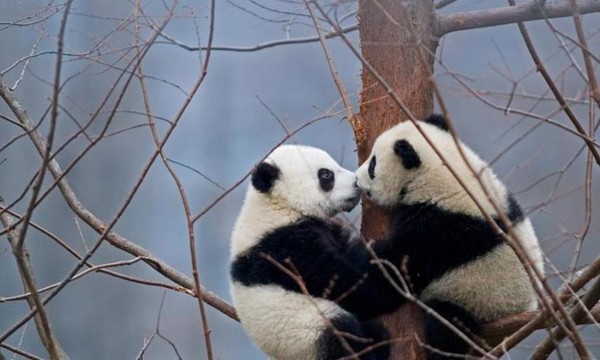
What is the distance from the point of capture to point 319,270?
8.60 ft

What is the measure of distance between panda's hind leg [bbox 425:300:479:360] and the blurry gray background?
162 centimetres

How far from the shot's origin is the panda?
98.6 inches

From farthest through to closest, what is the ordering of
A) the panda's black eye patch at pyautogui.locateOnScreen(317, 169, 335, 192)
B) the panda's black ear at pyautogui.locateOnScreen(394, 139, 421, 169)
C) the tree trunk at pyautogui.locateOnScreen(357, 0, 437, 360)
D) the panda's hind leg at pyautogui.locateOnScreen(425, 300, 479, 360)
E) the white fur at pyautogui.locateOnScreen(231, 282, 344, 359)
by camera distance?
the panda's black eye patch at pyautogui.locateOnScreen(317, 169, 335, 192) → the tree trunk at pyautogui.locateOnScreen(357, 0, 437, 360) → the panda's black ear at pyautogui.locateOnScreen(394, 139, 421, 169) → the white fur at pyautogui.locateOnScreen(231, 282, 344, 359) → the panda's hind leg at pyautogui.locateOnScreen(425, 300, 479, 360)

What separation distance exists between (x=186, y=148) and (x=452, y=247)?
2.09m

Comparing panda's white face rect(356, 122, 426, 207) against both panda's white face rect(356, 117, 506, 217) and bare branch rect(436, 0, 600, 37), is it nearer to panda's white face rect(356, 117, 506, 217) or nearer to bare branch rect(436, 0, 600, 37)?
panda's white face rect(356, 117, 506, 217)

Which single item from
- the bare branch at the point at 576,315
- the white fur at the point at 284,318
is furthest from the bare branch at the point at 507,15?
the bare branch at the point at 576,315

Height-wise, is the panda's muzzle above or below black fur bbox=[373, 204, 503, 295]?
above

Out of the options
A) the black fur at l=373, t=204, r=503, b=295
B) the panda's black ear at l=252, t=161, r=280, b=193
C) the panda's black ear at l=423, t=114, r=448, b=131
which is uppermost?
the panda's black ear at l=423, t=114, r=448, b=131

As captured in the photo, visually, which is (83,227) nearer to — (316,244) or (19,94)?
(19,94)

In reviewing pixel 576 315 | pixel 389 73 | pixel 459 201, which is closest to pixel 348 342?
pixel 459 201

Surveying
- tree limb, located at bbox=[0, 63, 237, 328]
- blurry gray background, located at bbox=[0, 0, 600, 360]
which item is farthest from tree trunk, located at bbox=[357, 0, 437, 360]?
blurry gray background, located at bbox=[0, 0, 600, 360]

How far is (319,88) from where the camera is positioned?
14.1 feet

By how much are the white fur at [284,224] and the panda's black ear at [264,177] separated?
0.07 ft

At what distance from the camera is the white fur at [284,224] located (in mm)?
2561
